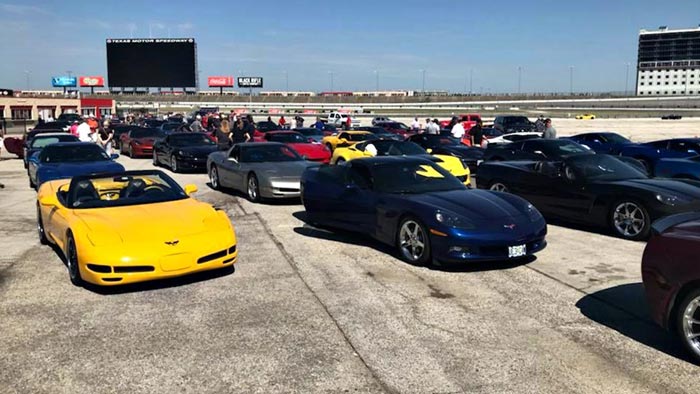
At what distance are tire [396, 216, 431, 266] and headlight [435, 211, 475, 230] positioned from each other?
0.26 metres

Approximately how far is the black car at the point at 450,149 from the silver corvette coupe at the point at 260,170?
551 cm

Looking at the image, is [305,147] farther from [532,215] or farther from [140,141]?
[532,215]

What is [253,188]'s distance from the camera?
13.2 m

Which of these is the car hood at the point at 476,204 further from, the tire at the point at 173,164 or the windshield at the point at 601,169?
the tire at the point at 173,164

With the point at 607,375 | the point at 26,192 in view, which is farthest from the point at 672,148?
the point at 26,192

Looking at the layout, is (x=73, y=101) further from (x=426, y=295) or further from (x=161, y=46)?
(x=426, y=295)

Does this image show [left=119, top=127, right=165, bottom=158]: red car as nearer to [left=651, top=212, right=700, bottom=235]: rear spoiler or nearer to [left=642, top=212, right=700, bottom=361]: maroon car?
[left=651, top=212, right=700, bottom=235]: rear spoiler

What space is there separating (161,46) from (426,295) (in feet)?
297

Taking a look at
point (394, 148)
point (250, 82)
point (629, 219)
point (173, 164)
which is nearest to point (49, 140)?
point (173, 164)

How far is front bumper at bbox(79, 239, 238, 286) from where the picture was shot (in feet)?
20.8

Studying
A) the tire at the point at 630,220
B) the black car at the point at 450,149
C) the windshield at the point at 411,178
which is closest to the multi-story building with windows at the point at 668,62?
the black car at the point at 450,149

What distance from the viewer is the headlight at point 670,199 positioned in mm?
8664

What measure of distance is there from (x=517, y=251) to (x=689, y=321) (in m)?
2.73

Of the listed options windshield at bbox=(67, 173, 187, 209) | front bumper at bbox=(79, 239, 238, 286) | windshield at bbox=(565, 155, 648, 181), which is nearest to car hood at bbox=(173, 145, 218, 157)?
windshield at bbox=(67, 173, 187, 209)
